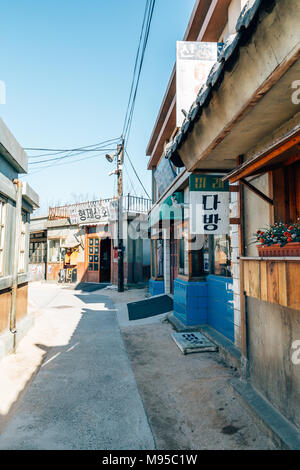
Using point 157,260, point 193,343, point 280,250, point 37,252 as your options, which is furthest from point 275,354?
point 37,252

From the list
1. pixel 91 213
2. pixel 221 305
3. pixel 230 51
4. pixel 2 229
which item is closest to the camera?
pixel 230 51

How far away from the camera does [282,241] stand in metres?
2.79

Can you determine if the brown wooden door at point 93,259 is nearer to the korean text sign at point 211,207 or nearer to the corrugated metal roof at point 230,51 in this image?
the korean text sign at point 211,207

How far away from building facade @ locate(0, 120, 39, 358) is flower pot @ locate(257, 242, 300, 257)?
4.63m

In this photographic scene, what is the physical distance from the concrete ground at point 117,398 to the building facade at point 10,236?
0.47 meters

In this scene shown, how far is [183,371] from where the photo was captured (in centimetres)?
459

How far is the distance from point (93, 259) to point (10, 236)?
43.0ft

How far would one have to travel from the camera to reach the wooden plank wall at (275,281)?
8.27 feet

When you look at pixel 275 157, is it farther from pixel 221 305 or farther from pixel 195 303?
pixel 195 303

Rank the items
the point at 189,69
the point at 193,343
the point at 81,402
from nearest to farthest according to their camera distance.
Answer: the point at 81,402 < the point at 189,69 < the point at 193,343

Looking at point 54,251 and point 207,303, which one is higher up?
point 54,251
